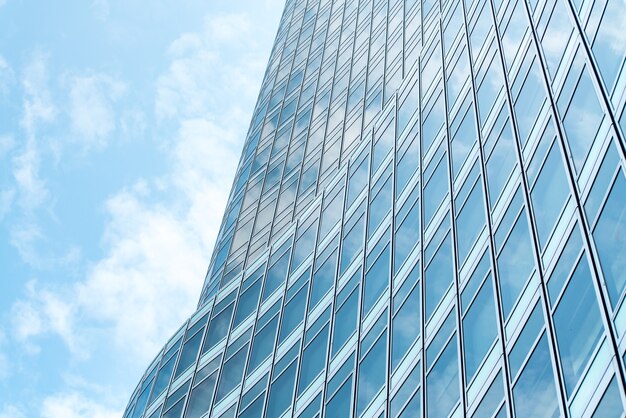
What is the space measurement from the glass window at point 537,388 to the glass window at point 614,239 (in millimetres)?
2088

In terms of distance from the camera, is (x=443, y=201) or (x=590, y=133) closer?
(x=590, y=133)

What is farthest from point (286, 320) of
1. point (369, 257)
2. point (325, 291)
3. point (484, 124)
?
point (484, 124)

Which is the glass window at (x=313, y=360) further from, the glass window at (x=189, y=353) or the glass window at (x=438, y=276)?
the glass window at (x=189, y=353)

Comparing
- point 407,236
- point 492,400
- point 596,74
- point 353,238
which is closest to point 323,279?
point 353,238

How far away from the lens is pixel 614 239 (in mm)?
14609

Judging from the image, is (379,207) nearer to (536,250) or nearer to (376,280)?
(376,280)

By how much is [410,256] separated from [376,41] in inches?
1033

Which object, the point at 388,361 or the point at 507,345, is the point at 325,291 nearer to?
the point at 388,361

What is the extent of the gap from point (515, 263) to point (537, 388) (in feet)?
12.0

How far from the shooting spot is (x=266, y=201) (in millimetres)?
43094

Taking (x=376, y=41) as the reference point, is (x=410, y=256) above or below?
below

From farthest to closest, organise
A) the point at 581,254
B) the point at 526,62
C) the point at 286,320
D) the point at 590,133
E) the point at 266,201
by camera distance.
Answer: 1. the point at 266,201
2. the point at 286,320
3. the point at 526,62
4. the point at 590,133
5. the point at 581,254

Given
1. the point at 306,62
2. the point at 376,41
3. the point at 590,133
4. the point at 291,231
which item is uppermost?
the point at 306,62

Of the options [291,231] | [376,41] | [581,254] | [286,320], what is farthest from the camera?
[376,41]
